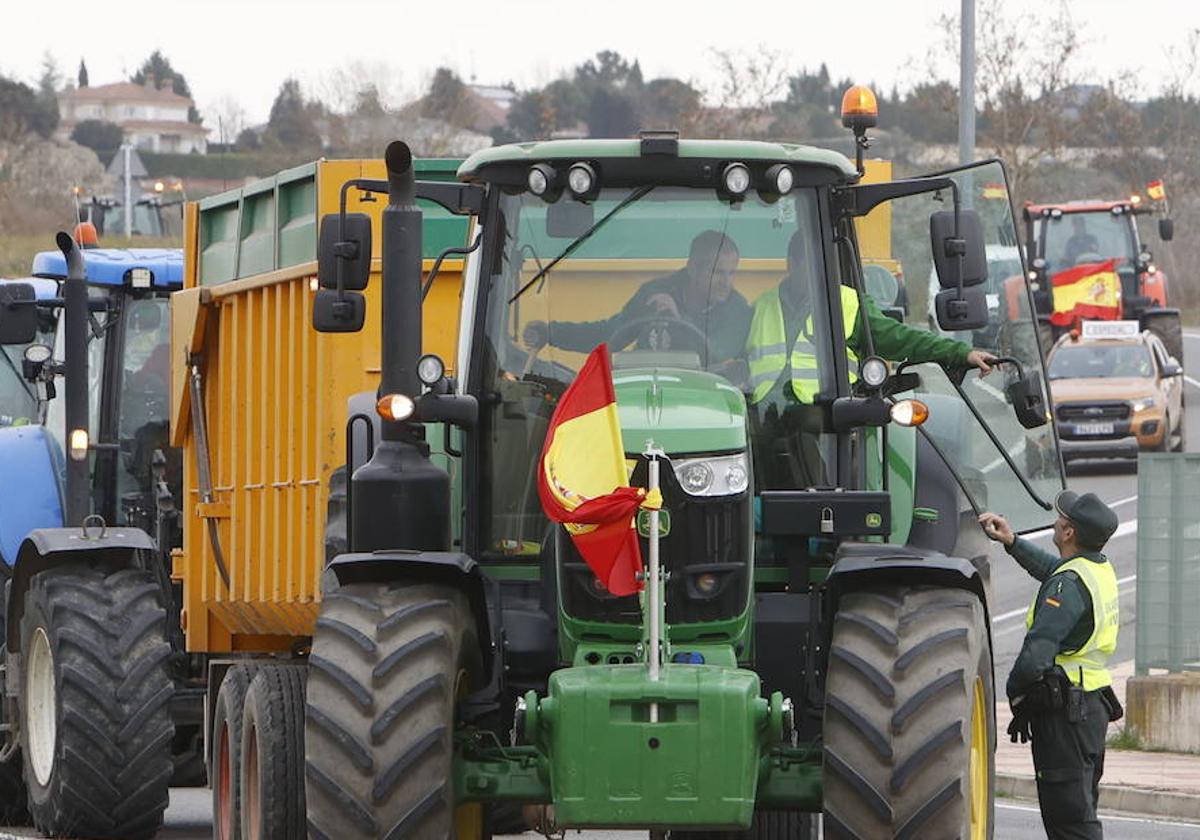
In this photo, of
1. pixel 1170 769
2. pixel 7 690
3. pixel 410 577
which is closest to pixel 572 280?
pixel 410 577

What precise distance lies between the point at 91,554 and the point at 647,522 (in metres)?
5.39

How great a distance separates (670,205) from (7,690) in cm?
586

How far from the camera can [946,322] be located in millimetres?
9305

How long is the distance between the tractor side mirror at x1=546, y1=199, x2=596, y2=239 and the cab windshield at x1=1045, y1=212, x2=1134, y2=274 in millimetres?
34831

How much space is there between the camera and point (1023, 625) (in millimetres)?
25781

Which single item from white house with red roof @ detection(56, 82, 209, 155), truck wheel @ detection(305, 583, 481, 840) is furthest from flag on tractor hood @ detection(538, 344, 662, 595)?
white house with red roof @ detection(56, 82, 209, 155)

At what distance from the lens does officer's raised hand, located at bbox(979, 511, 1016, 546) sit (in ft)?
35.7

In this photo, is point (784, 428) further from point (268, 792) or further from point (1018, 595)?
point (1018, 595)

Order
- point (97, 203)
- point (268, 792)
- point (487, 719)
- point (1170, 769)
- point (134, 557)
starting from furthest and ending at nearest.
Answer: point (97, 203) < point (1170, 769) < point (134, 557) < point (268, 792) < point (487, 719)

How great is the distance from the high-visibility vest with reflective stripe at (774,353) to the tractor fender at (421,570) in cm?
124

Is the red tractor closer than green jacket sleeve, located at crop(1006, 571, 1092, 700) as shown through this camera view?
No

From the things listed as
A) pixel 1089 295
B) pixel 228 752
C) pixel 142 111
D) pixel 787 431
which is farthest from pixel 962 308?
pixel 142 111

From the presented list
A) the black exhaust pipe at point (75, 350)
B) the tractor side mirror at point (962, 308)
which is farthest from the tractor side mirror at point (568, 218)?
the black exhaust pipe at point (75, 350)

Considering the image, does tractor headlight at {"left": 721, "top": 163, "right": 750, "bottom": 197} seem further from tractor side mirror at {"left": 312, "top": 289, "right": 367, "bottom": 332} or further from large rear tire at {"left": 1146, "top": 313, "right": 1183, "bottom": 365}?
large rear tire at {"left": 1146, "top": 313, "right": 1183, "bottom": 365}
